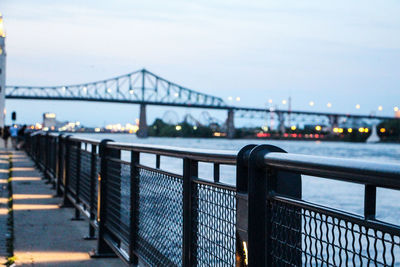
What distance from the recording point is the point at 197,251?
142 inches

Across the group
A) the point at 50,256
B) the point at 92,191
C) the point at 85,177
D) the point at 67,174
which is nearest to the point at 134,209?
the point at 50,256

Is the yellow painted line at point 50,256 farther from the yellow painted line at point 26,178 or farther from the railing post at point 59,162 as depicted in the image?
the yellow painted line at point 26,178

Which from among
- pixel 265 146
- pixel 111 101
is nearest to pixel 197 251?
pixel 265 146

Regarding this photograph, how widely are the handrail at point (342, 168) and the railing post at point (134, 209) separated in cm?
270

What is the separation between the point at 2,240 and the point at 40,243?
405 millimetres

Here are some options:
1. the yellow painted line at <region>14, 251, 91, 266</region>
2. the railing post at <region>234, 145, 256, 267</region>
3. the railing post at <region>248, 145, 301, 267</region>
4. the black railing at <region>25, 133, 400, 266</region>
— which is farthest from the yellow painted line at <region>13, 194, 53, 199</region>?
the railing post at <region>248, 145, 301, 267</region>

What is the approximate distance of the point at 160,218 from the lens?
14.4 ft

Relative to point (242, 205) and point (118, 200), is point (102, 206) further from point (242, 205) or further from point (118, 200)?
point (242, 205)

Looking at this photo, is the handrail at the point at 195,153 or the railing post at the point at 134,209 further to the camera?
the railing post at the point at 134,209

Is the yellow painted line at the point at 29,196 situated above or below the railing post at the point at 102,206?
below

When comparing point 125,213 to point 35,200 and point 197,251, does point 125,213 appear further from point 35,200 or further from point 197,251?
point 35,200

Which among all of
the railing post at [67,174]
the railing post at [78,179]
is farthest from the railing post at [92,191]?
the railing post at [67,174]

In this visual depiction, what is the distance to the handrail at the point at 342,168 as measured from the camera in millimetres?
1708

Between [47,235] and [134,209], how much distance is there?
2746 millimetres
